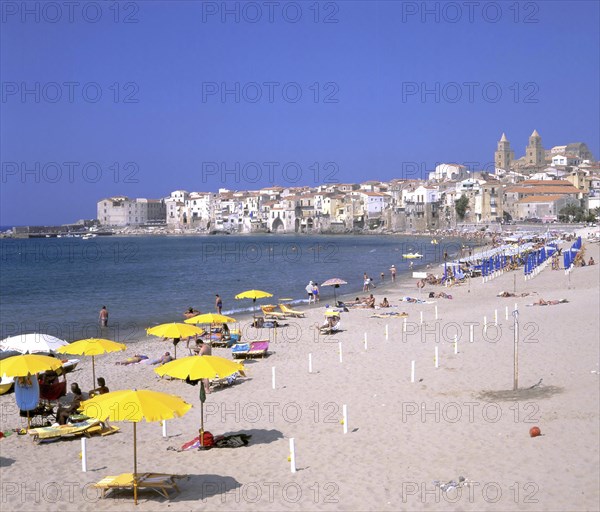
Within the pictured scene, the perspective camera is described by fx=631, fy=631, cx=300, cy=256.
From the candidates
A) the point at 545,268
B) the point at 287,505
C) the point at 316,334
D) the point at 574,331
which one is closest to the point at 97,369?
the point at 316,334

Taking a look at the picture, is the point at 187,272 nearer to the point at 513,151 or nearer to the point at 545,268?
the point at 545,268

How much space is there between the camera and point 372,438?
856cm

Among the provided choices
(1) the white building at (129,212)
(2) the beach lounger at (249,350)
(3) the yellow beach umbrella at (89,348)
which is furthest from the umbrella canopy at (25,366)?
(1) the white building at (129,212)

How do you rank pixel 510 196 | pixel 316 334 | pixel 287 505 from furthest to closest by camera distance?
1. pixel 510 196
2. pixel 316 334
3. pixel 287 505

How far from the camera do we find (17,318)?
1032 inches

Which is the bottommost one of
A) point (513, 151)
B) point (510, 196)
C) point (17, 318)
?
point (17, 318)

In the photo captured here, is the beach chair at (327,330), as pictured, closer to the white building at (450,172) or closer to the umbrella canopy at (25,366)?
the umbrella canopy at (25,366)

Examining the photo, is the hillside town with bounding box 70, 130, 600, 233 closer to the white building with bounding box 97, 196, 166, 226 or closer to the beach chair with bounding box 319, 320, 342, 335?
the white building with bounding box 97, 196, 166, 226

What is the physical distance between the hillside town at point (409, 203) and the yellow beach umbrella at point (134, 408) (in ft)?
275

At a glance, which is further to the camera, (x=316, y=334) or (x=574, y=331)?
(x=316, y=334)

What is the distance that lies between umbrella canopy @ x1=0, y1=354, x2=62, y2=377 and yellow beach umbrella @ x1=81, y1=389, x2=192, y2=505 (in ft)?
9.37

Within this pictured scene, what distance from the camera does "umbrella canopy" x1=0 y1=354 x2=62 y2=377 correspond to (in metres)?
9.47

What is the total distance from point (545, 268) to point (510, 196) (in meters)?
66.7

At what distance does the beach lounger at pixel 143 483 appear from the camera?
6969 mm
